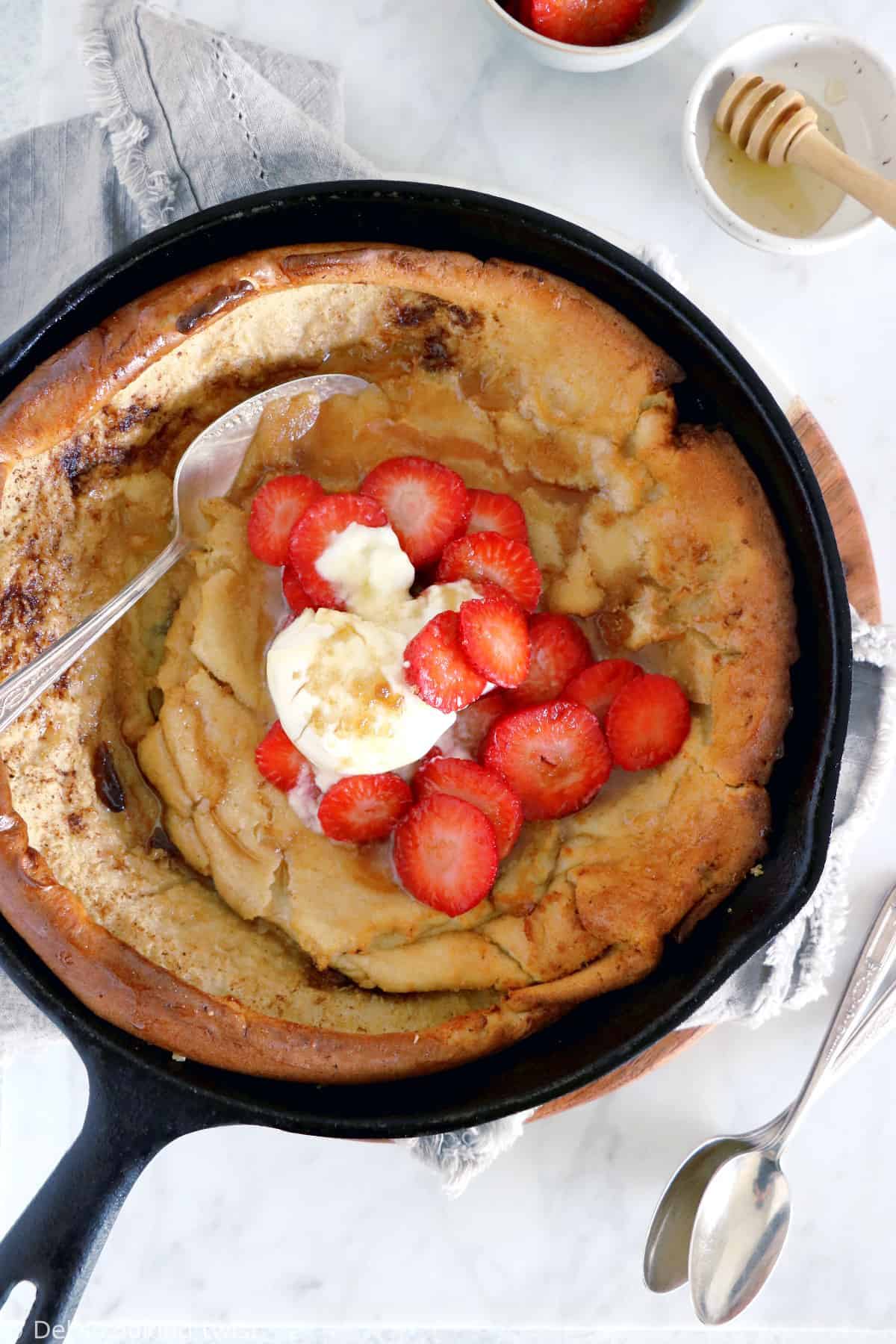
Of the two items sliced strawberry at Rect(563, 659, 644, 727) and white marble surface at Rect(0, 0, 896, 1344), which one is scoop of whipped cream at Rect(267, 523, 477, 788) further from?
white marble surface at Rect(0, 0, 896, 1344)

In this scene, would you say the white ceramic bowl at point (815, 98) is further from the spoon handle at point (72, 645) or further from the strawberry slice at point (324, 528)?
the spoon handle at point (72, 645)

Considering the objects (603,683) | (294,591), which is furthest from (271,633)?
(603,683)

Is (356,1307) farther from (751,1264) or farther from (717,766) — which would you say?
(717,766)

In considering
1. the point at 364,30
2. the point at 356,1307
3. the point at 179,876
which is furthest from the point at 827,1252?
the point at 364,30

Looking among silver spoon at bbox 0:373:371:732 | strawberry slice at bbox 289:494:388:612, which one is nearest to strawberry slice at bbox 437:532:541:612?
strawberry slice at bbox 289:494:388:612

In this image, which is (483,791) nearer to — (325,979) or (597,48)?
(325,979)

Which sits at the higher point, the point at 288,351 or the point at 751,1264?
the point at 288,351
